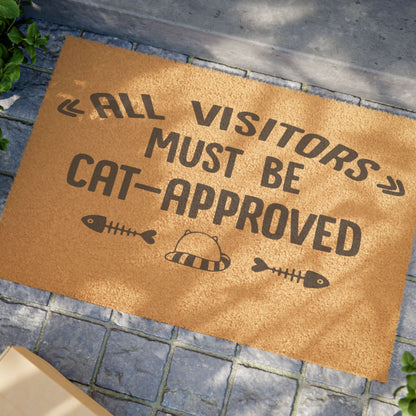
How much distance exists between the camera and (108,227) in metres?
1.70

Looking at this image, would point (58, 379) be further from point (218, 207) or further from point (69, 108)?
point (69, 108)

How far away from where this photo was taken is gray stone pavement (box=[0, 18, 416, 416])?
162cm

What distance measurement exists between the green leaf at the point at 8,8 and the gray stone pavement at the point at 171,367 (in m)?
1.18

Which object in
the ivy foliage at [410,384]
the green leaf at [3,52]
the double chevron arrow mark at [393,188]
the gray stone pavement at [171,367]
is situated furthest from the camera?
the double chevron arrow mark at [393,188]

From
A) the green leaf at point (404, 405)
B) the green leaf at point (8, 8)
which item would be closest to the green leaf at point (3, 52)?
the green leaf at point (8, 8)

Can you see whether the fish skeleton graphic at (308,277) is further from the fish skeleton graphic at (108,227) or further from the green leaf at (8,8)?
the green leaf at (8,8)

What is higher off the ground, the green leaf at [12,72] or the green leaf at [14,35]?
the green leaf at [14,35]

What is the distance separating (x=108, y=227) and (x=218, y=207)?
0.54m

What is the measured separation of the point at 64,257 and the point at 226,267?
30.8 inches

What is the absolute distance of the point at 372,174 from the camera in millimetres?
1738

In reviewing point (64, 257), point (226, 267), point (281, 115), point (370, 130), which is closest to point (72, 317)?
point (64, 257)

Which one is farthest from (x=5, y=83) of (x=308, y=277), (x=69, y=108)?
(x=308, y=277)

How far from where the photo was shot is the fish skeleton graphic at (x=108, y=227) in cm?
169

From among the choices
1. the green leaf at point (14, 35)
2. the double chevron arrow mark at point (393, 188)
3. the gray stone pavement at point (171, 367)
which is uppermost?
the green leaf at point (14, 35)
